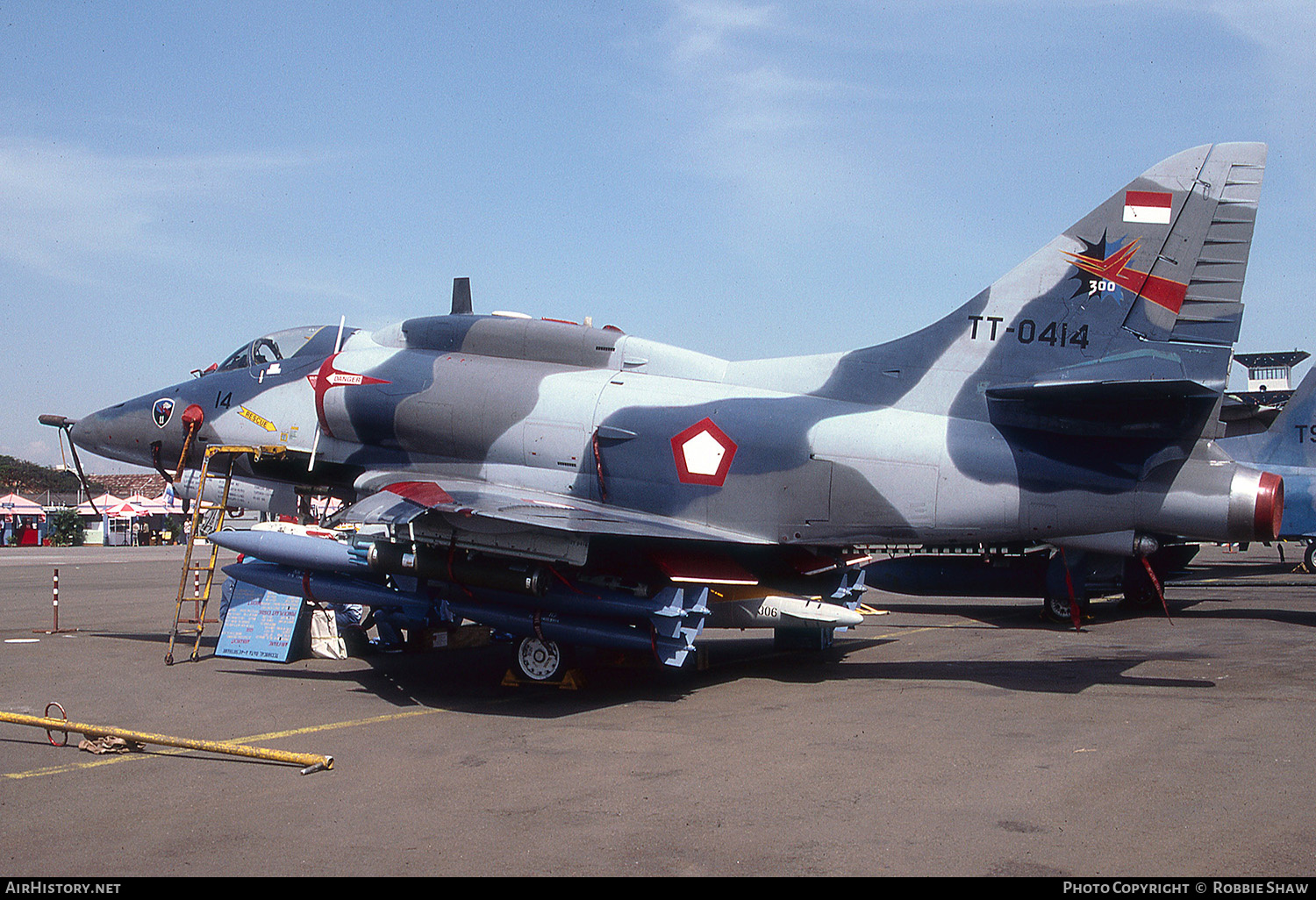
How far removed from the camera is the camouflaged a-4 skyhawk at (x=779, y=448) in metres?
9.94

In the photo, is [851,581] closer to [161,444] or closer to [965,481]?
[965,481]

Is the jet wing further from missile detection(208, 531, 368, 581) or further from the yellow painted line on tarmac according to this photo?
the yellow painted line on tarmac

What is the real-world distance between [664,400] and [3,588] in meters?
22.9

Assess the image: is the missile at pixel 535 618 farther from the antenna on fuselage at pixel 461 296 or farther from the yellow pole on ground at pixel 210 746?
the antenna on fuselage at pixel 461 296

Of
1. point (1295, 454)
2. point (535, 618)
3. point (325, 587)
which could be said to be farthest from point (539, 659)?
point (1295, 454)

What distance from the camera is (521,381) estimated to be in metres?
12.3

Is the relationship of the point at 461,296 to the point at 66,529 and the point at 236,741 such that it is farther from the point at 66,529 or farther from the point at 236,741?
the point at 66,529

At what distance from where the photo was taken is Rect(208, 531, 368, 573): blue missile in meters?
12.3

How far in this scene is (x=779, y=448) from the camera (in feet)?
36.5

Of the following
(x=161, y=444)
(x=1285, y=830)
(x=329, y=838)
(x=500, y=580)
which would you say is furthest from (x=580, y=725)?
(x=161, y=444)

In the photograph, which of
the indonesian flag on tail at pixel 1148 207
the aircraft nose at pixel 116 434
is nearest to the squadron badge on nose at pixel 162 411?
the aircraft nose at pixel 116 434

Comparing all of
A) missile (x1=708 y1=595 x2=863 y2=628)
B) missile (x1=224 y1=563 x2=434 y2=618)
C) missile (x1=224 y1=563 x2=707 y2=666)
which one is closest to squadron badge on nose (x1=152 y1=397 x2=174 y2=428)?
missile (x1=224 y1=563 x2=434 y2=618)

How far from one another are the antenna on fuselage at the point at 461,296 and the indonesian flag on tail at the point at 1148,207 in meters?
9.30

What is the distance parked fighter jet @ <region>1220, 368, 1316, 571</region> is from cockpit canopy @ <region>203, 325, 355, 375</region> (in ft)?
63.0
